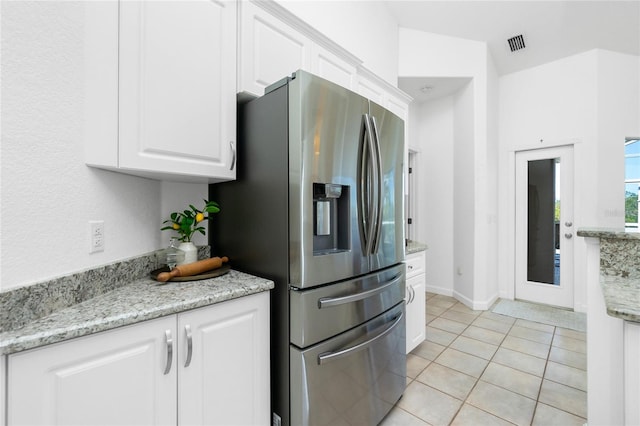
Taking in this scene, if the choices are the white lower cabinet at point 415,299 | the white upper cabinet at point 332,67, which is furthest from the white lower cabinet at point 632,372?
the white upper cabinet at point 332,67

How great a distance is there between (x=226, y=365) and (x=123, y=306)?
453mm

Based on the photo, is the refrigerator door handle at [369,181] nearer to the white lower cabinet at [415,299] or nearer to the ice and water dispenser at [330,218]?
the ice and water dispenser at [330,218]

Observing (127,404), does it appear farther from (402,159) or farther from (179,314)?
(402,159)

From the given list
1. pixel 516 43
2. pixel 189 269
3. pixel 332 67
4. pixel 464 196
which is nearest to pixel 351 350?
pixel 189 269

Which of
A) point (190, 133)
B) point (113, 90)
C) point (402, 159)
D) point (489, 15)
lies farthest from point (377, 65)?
point (113, 90)

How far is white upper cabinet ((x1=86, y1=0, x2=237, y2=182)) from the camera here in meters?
1.10

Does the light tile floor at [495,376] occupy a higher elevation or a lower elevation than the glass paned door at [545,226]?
lower

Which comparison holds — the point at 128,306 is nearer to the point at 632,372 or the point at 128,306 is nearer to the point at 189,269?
the point at 189,269

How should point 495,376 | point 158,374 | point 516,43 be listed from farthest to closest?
1. point 516,43
2. point 495,376
3. point 158,374

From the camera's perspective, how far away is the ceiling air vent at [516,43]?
3.51 meters

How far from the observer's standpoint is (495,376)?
87.6 inches

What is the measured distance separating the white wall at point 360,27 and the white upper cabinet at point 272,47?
0.49 metres

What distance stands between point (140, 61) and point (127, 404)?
4.08 ft

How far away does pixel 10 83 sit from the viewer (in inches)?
34.5
